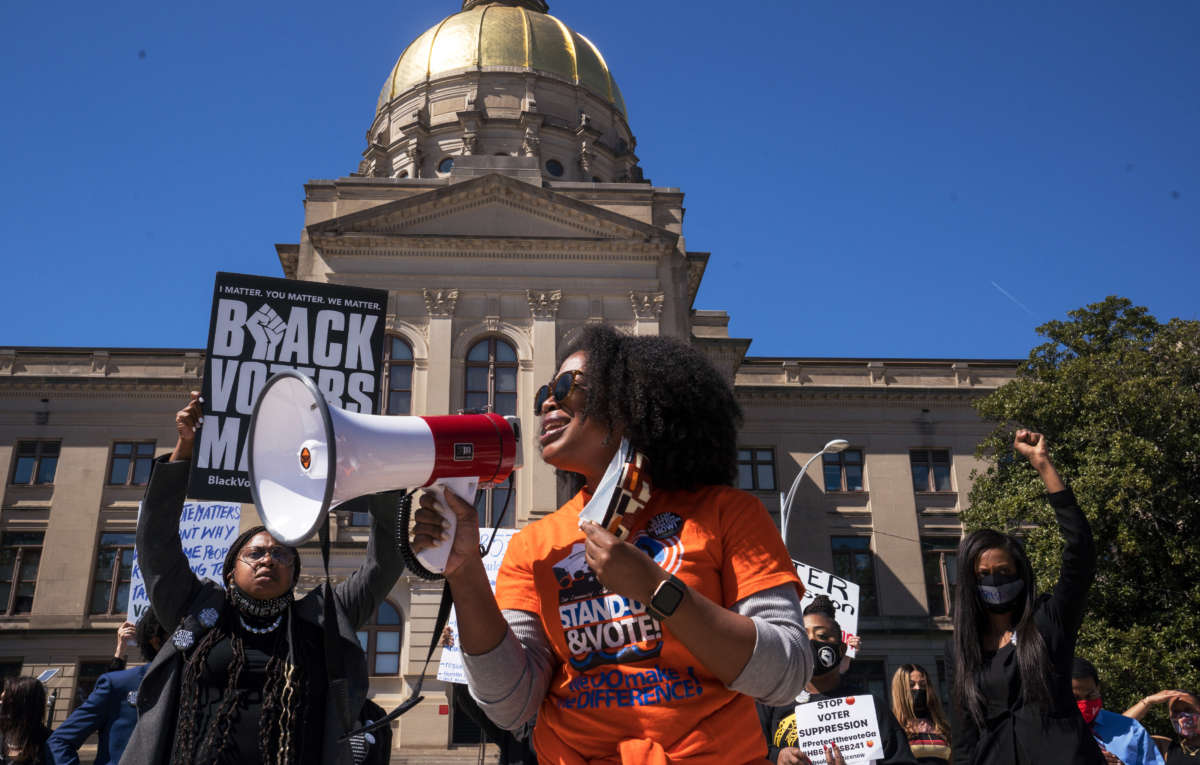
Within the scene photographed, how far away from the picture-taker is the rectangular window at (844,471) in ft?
116

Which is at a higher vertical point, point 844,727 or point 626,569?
point 626,569

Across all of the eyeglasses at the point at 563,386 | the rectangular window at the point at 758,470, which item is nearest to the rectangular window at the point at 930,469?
the rectangular window at the point at 758,470

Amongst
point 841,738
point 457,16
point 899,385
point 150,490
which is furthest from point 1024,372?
point 457,16

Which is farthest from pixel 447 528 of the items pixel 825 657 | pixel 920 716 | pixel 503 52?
pixel 503 52

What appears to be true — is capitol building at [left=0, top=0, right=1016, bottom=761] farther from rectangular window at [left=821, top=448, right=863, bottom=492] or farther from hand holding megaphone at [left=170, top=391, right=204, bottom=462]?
hand holding megaphone at [left=170, top=391, right=204, bottom=462]

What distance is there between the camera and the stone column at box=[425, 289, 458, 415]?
1111 inches

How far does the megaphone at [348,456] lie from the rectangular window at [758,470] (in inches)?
1308

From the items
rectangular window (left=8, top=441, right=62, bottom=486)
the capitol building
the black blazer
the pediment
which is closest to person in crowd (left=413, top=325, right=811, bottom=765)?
the black blazer

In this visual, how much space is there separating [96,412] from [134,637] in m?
32.1

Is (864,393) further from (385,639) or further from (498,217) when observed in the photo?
(385,639)

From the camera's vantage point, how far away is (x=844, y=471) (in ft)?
117

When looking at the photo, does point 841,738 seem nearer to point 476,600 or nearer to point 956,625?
point 956,625

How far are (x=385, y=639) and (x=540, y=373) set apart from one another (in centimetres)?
870

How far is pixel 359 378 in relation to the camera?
6293mm
